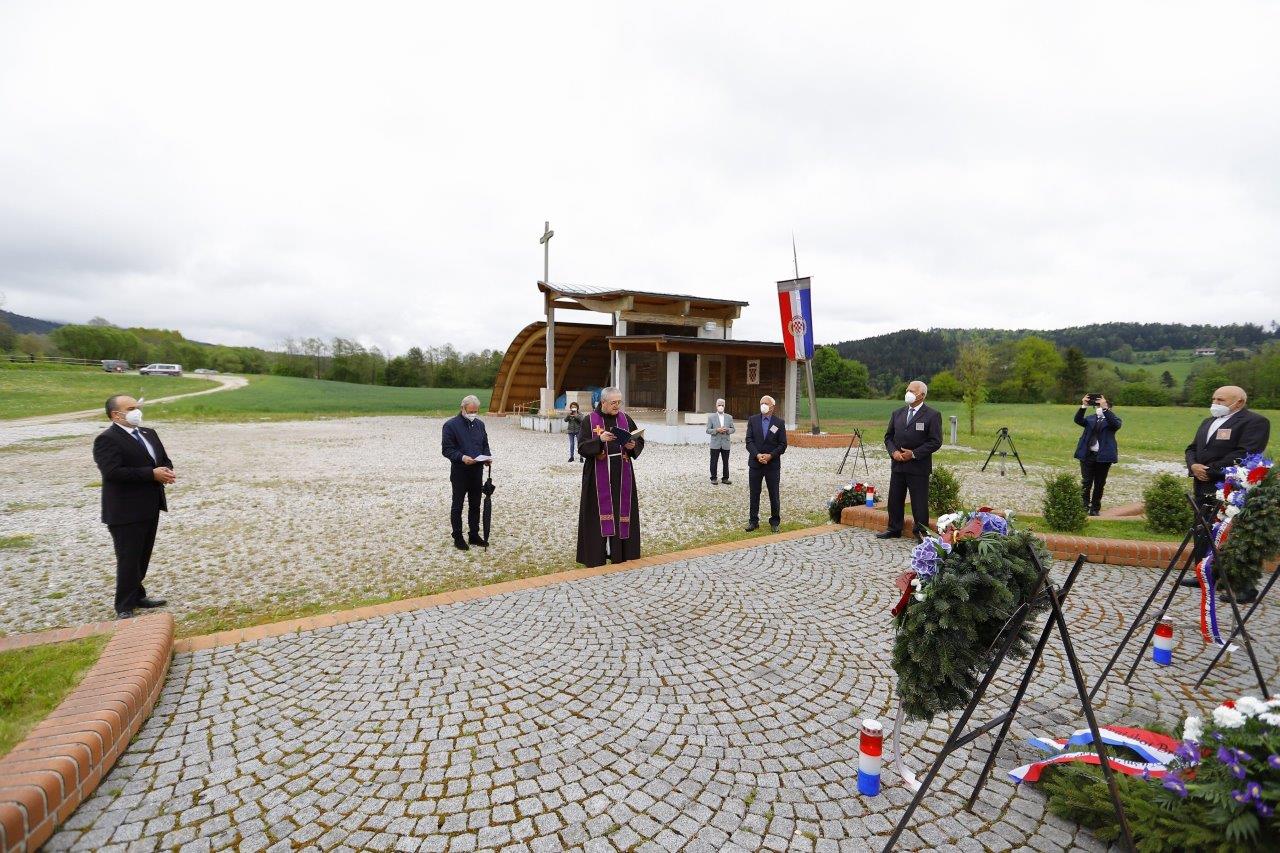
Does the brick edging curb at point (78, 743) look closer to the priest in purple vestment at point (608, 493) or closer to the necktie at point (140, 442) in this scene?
the necktie at point (140, 442)

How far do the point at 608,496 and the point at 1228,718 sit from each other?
4732mm

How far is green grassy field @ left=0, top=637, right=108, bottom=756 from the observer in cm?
288

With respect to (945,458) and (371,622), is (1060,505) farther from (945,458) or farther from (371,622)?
(945,458)

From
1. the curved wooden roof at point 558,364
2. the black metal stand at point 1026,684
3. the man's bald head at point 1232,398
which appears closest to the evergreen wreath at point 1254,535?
the man's bald head at point 1232,398

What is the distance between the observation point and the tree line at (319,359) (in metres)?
69.9

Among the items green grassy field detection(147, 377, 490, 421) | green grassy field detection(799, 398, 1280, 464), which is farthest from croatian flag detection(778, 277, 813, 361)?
green grassy field detection(147, 377, 490, 421)

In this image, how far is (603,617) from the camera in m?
4.64

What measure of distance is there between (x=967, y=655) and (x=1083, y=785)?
2.55 ft

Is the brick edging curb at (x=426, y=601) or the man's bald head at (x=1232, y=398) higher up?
the man's bald head at (x=1232, y=398)

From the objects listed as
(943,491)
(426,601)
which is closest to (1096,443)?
(943,491)

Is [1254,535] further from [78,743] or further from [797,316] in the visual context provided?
[797,316]

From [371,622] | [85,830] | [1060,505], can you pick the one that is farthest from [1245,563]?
[85,830]

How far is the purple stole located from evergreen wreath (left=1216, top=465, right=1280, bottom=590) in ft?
15.6

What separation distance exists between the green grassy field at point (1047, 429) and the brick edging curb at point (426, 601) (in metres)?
14.1
